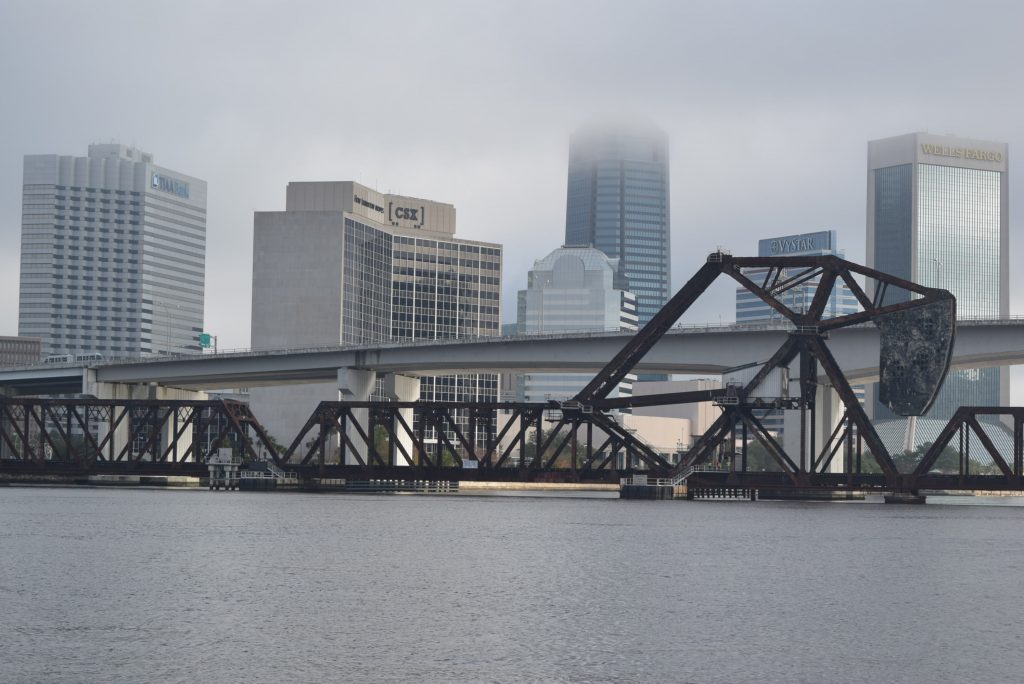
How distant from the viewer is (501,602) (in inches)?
1994

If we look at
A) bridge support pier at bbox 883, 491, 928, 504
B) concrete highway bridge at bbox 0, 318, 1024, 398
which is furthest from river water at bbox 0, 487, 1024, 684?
concrete highway bridge at bbox 0, 318, 1024, 398

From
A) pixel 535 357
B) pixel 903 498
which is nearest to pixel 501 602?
pixel 903 498

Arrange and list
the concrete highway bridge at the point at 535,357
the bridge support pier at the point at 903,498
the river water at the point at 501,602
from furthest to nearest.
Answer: the concrete highway bridge at the point at 535,357, the bridge support pier at the point at 903,498, the river water at the point at 501,602

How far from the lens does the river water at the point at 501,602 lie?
1499 inches

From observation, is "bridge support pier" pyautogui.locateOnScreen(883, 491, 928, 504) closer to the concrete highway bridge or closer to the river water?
the concrete highway bridge

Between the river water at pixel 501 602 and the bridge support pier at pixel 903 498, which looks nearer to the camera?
the river water at pixel 501 602

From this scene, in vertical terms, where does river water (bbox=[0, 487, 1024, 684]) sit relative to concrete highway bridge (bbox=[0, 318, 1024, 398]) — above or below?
below

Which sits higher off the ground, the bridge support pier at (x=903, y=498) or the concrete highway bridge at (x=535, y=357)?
the concrete highway bridge at (x=535, y=357)

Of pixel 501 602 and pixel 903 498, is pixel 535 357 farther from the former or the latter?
pixel 501 602

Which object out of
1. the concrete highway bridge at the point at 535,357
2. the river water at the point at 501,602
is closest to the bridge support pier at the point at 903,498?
the concrete highway bridge at the point at 535,357

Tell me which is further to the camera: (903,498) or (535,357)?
(535,357)

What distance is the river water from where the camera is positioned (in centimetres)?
3806

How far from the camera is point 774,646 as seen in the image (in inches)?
1642

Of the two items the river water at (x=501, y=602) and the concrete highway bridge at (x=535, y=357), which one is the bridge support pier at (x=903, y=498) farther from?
the river water at (x=501, y=602)
